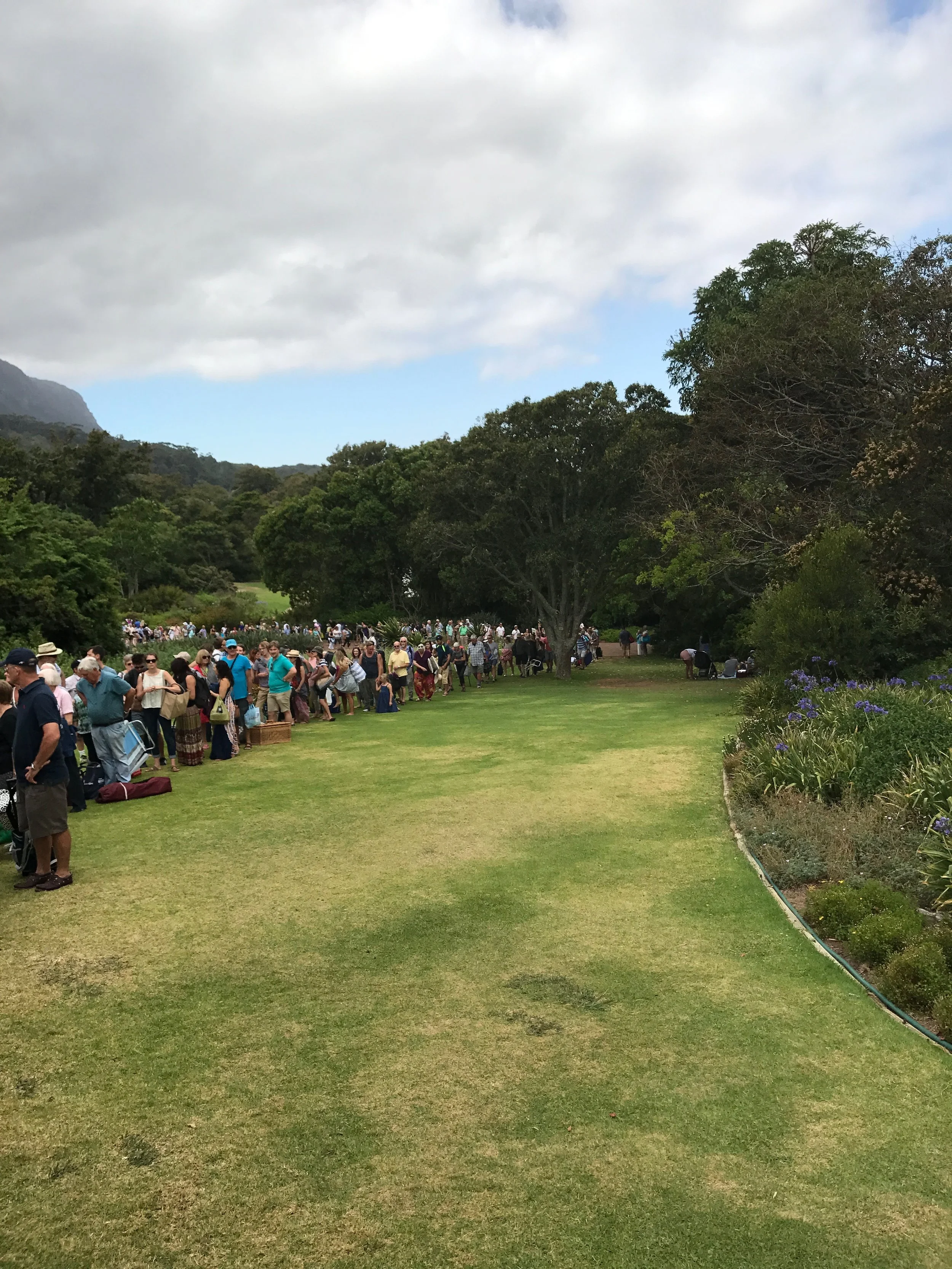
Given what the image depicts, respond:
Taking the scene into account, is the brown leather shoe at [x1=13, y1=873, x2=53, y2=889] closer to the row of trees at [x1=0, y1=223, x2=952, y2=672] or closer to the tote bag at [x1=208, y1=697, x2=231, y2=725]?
the tote bag at [x1=208, y1=697, x2=231, y2=725]

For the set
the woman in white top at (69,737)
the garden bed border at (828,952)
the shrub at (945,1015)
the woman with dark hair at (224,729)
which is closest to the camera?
the shrub at (945,1015)

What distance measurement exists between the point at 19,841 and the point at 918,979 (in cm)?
665

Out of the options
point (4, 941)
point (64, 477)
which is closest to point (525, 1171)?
point (4, 941)

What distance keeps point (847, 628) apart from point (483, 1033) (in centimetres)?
1043

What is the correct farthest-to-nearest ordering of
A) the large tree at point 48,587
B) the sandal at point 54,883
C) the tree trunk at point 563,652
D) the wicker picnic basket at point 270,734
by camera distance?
the tree trunk at point 563,652 < the large tree at point 48,587 < the wicker picnic basket at point 270,734 < the sandal at point 54,883

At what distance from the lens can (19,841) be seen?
7.73 meters

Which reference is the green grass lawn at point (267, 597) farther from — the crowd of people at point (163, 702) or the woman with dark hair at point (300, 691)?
the woman with dark hair at point (300, 691)

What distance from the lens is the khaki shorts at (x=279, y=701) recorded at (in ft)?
50.8

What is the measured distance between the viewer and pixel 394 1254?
3273 millimetres

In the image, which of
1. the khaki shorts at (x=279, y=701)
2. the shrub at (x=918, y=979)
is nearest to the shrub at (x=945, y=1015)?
the shrub at (x=918, y=979)

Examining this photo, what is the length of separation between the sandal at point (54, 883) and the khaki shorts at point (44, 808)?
13.2 inches

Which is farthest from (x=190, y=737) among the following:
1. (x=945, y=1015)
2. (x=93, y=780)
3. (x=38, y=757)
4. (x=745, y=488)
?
(x=745, y=488)

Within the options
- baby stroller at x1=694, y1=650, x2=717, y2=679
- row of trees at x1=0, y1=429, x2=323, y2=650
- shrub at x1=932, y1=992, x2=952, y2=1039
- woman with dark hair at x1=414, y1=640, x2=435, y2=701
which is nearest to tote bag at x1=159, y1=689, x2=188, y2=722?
row of trees at x1=0, y1=429, x2=323, y2=650

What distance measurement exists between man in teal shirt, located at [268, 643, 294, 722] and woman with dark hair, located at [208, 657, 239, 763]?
6.73 ft
